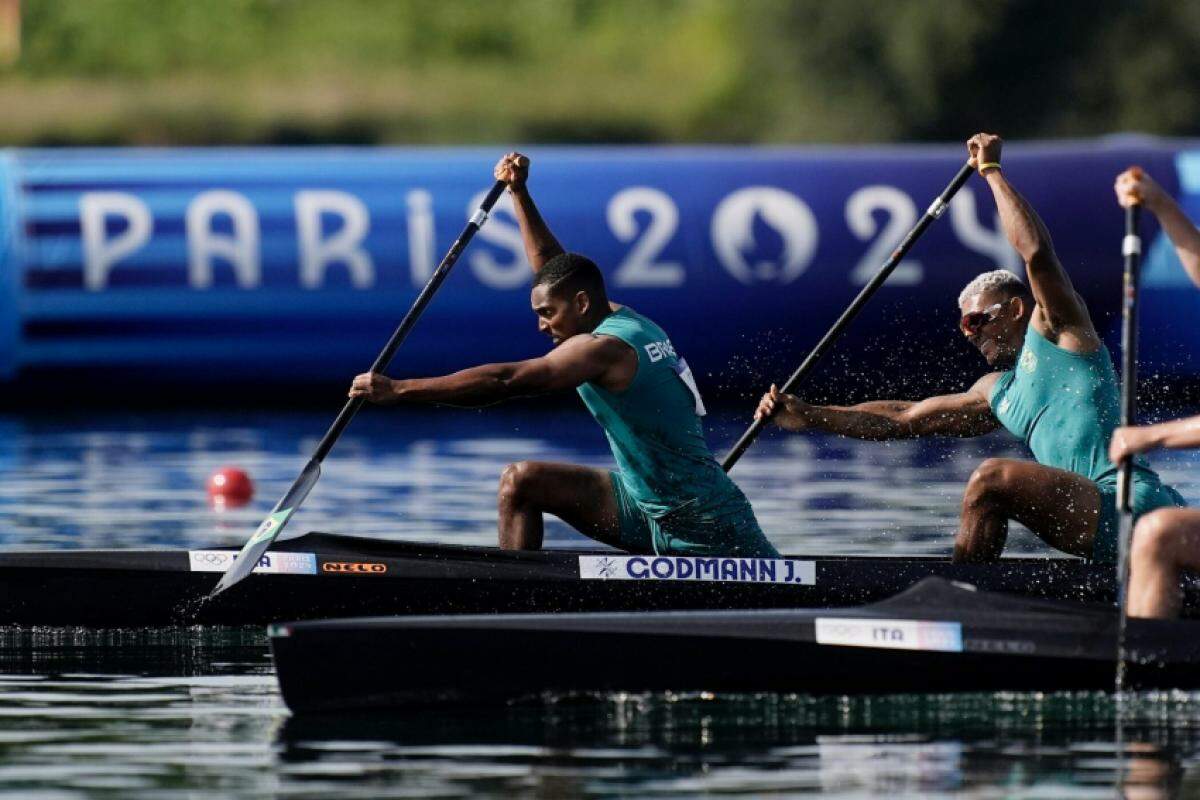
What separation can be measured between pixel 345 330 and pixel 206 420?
1.65m

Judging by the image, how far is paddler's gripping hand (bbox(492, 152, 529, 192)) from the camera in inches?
470

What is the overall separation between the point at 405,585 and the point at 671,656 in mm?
2169

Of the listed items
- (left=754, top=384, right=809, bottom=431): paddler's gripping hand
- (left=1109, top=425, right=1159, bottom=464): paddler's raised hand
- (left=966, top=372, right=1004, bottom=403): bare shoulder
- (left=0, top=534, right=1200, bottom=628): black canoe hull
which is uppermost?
(left=966, top=372, right=1004, bottom=403): bare shoulder

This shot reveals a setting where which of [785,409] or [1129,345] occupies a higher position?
[1129,345]

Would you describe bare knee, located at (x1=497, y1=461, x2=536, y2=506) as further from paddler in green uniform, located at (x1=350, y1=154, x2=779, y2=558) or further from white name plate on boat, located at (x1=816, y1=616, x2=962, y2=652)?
white name plate on boat, located at (x1=816, y1=616, x2=962, y2=652)

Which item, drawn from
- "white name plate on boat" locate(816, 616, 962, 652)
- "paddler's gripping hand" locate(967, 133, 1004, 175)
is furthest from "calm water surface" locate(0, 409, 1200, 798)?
"paddler's gripping hand" locate(967, 133, 1004, 175)

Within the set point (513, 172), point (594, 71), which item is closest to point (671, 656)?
point (513, 172)

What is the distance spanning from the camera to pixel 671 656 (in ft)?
29.0

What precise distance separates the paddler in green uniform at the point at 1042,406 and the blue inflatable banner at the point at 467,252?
9911 millimetres

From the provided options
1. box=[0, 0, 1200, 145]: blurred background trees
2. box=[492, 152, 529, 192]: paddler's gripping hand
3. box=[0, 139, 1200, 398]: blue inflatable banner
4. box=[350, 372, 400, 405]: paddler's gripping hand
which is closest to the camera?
box=[350, 372, 400, 405]: paddler's gripping hand

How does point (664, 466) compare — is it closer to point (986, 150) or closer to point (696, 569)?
point (696, 569)

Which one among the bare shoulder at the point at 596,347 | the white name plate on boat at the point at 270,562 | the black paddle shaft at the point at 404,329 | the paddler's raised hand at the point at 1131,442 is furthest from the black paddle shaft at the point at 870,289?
the paddler's raised hand at the point at 1131,442

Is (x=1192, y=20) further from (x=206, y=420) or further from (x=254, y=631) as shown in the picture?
(x=254, y=631)

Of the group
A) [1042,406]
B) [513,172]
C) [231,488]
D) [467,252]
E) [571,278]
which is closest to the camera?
[571,278]
